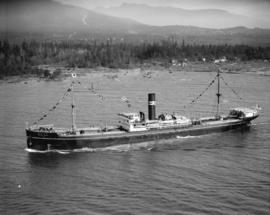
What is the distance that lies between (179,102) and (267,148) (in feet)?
80.4

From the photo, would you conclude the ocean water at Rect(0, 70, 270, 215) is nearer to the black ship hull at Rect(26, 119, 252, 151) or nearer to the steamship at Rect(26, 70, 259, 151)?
the black ship hull at Rect(26, 119, 252, 151)

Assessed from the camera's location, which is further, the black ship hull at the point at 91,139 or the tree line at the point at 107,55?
the tree line at the point at 107,55

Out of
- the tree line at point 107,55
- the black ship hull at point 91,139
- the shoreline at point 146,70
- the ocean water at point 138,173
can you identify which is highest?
the tree line at point 107,55

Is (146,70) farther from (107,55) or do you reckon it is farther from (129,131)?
(129,131)

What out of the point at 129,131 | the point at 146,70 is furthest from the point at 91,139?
the point at 146,70

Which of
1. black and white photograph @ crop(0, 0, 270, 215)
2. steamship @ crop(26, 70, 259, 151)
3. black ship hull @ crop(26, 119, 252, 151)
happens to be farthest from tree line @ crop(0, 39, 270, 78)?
black ship hull @ crop(26, 119, 252, 151)

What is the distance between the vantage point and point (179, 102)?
60688 millimetres

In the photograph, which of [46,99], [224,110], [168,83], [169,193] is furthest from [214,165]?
[168,83]

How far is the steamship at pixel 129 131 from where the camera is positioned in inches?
1492

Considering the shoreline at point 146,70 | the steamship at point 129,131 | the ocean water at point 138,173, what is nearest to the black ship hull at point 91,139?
the steamship at point 129,131

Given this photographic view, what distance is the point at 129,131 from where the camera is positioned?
40.2 meters

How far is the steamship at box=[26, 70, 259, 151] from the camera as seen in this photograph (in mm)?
37906

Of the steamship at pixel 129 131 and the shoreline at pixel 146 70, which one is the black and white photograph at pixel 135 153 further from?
the shoreline at pixel 146 70

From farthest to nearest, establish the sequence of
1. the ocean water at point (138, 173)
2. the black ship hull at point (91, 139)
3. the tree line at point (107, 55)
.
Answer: the tree line at point (107, 55) → the black ship hull at point (91, 139) → the ocean water at point (138, 173)
